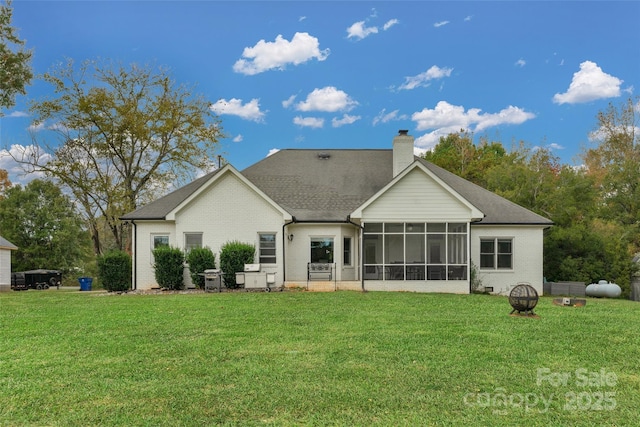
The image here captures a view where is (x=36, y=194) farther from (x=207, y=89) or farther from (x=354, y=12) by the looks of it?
(x=354, y=12)

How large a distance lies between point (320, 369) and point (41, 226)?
116 feet

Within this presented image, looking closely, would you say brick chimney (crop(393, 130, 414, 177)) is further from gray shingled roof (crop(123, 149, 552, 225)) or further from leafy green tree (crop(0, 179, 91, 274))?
leafy green tree (crop(0, 179, 91, 274))

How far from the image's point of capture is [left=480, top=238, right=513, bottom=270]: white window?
70.3 ft

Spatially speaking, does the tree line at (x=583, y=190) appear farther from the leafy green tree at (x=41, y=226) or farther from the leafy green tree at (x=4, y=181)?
the leafy green tree at (x=4, y=181)

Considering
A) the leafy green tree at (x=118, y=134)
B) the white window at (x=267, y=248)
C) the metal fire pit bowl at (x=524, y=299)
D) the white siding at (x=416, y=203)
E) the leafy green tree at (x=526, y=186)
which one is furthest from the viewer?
the leafy green tree at (x=118, y=134)

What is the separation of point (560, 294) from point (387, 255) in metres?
8.30

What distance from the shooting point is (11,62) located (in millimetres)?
21594

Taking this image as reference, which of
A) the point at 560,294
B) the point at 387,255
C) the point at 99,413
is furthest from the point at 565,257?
the point at 99,413

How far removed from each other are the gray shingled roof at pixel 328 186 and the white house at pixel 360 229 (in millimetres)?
95

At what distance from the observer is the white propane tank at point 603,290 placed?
2202 cm

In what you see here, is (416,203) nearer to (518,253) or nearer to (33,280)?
(518,253)

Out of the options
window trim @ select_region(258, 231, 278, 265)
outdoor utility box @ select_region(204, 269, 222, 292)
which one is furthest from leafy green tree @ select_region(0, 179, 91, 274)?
window trim @ select_region(258, 231, 278, 265)

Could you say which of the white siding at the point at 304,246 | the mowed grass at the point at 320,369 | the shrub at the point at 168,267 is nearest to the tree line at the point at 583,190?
the white siding at the point at 304,246

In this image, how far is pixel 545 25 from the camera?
22766mm
